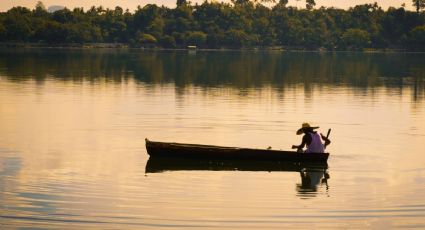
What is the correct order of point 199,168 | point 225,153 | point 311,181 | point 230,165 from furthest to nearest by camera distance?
point 225,153 < point 230,165 < point 199,168 < point 311,181

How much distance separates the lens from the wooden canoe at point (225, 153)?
31.2m

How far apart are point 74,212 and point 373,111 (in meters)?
31.1

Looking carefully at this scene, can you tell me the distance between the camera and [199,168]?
3084 cm

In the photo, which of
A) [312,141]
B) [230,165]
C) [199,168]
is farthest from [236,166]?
[312,141]

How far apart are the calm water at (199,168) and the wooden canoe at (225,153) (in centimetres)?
68

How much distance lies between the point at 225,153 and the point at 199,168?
1.16 m

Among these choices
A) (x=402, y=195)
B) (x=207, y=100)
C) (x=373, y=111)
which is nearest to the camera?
(x=402, y=195)

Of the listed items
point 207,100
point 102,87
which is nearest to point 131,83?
point 102,87

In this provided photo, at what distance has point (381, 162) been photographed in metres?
32.9

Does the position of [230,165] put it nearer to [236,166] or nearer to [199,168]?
[236,166]

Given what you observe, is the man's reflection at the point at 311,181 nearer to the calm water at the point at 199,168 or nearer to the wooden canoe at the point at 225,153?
the calm water at the point at 199,168

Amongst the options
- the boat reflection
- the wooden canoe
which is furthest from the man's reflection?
the wooden canoe

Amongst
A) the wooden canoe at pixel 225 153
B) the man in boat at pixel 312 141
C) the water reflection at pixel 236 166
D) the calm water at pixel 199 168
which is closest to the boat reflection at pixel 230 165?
the water reflection at pixel 236 166

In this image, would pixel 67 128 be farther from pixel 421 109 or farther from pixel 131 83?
pixel 131 83
